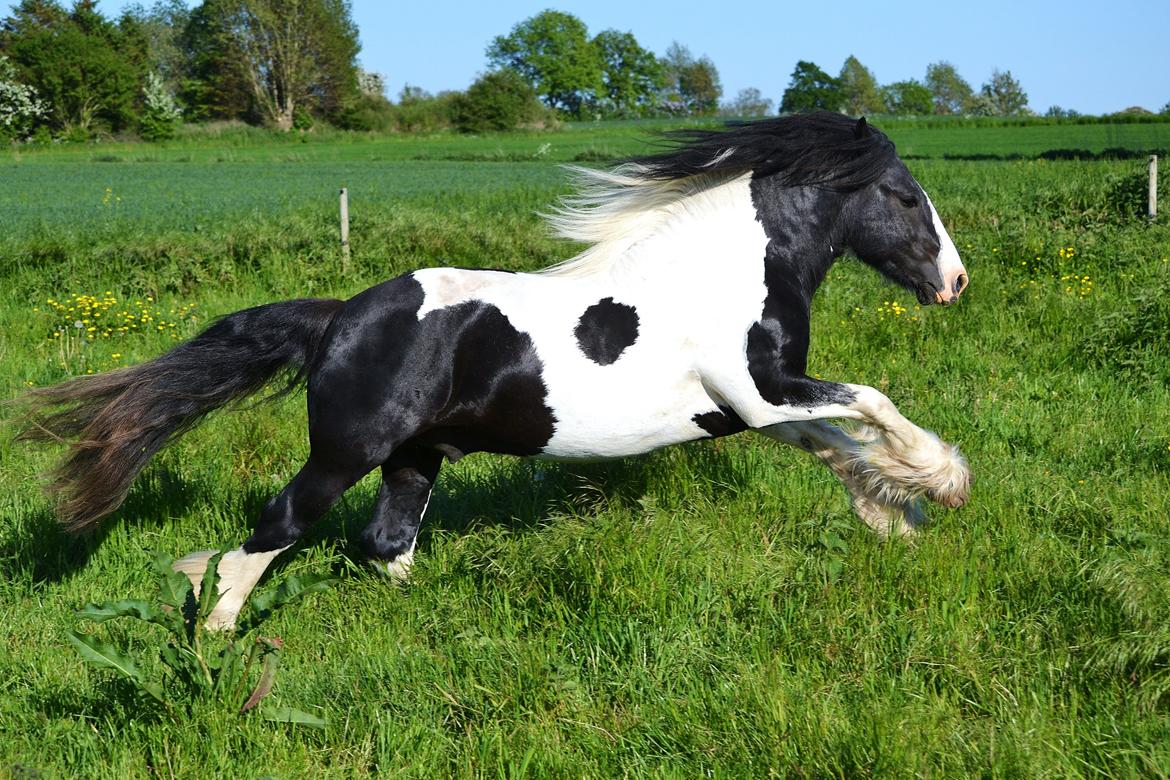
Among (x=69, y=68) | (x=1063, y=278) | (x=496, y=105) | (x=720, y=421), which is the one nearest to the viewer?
(x=720, y=421)

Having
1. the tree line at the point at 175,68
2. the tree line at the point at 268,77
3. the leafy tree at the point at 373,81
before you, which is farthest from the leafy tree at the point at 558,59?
the tree line at the point at 175,68

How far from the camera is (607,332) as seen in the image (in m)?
4.22

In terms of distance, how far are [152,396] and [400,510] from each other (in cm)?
120

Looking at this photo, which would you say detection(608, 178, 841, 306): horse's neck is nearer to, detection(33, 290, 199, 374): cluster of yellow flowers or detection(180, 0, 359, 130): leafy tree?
detection(33, 290, 199, 374): cluster of yellow flowers

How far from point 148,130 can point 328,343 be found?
56.7 metres

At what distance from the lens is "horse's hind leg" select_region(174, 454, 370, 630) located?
4383 millimetres

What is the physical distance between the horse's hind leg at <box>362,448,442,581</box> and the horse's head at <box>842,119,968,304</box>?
7.07 ft

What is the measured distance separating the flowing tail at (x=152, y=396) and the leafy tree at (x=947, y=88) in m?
139

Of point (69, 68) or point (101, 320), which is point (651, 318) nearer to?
point (101, 320)

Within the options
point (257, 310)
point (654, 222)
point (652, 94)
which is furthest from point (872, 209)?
point (652, 94)

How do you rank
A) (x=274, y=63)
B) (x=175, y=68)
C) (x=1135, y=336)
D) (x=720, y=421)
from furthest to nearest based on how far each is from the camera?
(x=175, y=68)
(x=274, y=63)
(x=1135, y=336)
(x=720, y=421)

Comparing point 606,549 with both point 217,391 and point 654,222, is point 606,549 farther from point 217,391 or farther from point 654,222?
point 217,391

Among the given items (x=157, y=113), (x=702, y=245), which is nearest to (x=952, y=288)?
(x=702, y=245)

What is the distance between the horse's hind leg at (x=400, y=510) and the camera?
15.9 feet
